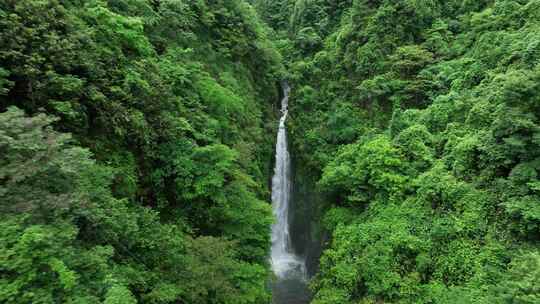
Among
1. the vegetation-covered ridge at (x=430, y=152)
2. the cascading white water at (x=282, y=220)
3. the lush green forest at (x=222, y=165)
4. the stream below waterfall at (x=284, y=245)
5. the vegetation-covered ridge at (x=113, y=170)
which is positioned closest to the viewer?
the vegetation-covered ridge at (x=113, y=170)

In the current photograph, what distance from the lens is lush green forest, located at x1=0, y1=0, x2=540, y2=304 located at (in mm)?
6016

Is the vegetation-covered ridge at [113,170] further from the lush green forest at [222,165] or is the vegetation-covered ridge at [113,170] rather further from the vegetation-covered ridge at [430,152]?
the vegetation-covered ridge at [430,152]

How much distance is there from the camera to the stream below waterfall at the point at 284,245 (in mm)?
19312

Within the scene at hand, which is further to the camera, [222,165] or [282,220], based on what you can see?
[282,220]

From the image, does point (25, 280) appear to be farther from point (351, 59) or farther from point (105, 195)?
point (351, 59)

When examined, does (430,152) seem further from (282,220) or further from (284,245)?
(284,245)

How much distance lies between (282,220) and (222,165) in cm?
1439

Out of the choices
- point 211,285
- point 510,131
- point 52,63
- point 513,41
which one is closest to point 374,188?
Result: point 510,131

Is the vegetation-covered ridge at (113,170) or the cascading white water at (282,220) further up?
the vegetation-covered ridge at (113,170)

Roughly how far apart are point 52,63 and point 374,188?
13912 millimetres

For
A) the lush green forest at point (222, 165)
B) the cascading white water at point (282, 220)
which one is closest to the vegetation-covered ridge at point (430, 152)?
the lush green forest at point (222, 165)

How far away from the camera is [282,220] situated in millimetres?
24422

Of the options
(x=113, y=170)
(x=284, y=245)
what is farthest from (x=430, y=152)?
(x=113, y=170)

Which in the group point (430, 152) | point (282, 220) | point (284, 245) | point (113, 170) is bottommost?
point (284, 245)
